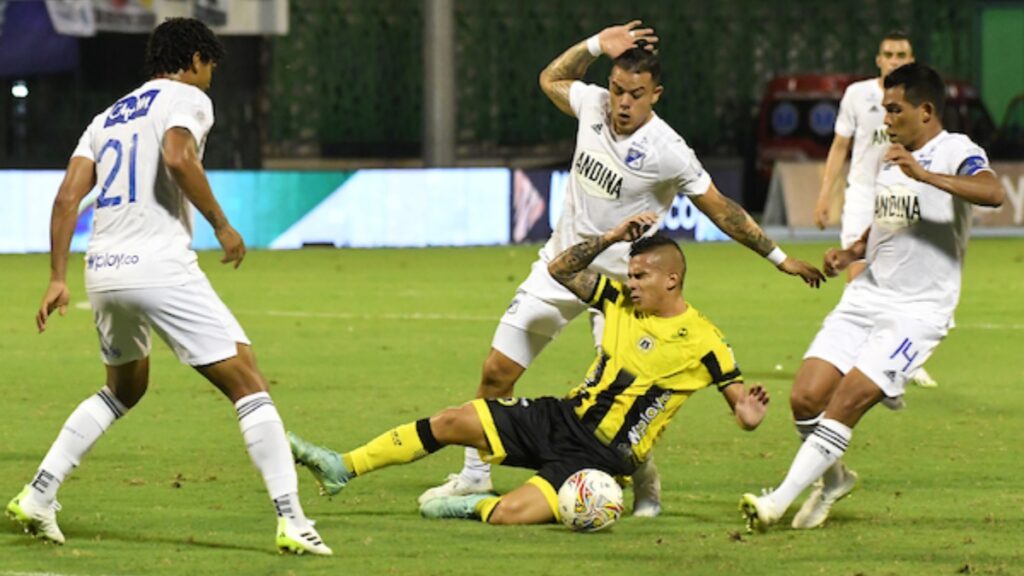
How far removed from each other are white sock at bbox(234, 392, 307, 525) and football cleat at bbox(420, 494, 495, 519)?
39.0 inches

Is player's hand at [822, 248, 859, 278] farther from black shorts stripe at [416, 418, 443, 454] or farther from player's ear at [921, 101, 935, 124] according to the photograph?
black shorts stripe at [416, 418, 443, 454]

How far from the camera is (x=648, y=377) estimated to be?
8555 mm

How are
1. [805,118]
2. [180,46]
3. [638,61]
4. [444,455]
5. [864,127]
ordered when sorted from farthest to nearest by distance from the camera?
[805,118]
[864,127]
[444,455]
[638,61]
[180,46]

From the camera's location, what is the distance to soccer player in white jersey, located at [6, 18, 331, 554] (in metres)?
7.81

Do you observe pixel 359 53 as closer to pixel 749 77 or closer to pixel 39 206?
pixel 749 77

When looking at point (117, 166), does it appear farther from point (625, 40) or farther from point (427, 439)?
point (625, 40)

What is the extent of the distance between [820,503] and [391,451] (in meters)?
1.72

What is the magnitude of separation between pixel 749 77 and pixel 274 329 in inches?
1108

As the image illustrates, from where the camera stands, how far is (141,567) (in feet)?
25.2

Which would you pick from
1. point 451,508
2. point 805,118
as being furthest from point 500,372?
point 805,118

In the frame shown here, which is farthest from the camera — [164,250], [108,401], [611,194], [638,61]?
[611,194]

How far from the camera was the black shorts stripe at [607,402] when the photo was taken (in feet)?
28.1

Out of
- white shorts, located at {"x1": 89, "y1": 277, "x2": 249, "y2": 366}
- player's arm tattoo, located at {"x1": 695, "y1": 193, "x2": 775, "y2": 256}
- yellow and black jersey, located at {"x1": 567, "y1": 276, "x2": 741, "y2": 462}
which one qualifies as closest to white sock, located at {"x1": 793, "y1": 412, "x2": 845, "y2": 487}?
yellow and black jersey, located at {"x1": 567, "y1": 276, "x2": 741, "y2": 462}

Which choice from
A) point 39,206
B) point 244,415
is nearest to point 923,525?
point 244,415
